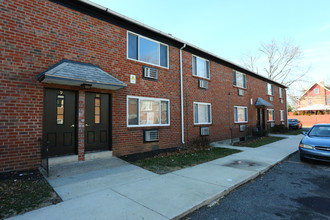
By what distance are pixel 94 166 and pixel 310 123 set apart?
1451 inches

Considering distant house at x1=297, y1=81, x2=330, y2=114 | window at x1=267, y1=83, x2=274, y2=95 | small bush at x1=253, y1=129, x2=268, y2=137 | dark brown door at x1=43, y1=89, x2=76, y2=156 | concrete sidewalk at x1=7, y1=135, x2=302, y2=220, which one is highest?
distant house at x1=297, y1=81, x2=330, y2=114

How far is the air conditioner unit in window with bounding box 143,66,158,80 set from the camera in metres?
8.27

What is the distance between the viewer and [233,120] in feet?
45.0

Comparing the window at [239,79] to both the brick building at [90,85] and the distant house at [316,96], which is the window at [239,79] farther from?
the distant house at [316,96]

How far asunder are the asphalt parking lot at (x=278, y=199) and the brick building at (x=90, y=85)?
457cm

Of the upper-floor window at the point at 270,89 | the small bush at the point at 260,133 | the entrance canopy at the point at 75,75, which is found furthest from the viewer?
the upper-floor window at the point at 270,89

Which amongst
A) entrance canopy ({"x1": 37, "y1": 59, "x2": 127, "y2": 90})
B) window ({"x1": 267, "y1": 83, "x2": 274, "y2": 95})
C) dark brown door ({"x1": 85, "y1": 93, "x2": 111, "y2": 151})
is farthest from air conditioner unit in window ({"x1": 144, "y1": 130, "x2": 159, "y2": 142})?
window ({"x1": 267, "y1": 83, "x2": 274, "y2": 95})

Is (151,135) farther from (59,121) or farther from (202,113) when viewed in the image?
(202,113)

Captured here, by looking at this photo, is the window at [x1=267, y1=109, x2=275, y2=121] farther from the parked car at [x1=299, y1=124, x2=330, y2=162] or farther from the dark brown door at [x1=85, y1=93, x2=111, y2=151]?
the dark brown door at [x1=85, y1=93, x2=111, y2=151]

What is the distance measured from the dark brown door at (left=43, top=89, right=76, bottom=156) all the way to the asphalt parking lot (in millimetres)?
4661

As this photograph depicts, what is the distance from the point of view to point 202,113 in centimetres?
1141

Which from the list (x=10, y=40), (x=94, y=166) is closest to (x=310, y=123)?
(x=94, y=166)

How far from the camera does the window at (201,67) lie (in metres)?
11.2

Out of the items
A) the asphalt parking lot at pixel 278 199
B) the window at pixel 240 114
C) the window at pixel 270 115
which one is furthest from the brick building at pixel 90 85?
the window at pixel 270 115
